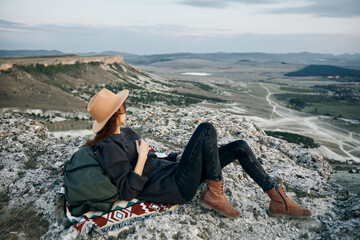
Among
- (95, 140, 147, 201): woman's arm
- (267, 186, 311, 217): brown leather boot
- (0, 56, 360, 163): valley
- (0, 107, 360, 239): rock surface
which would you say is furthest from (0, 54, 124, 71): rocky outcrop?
(267, 186, 311, 217): brown leather boot

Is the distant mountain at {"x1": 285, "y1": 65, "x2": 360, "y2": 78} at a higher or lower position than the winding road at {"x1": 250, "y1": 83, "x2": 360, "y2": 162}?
higher

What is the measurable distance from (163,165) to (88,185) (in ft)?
3.51

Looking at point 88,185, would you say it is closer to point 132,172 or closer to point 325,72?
point 132,172

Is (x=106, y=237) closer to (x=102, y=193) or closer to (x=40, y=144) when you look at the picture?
(x=102, y=193)

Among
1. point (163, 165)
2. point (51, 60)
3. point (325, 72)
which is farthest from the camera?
point (325, 72)

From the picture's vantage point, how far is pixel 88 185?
3.21m

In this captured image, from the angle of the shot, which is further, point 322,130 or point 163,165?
point 322,130

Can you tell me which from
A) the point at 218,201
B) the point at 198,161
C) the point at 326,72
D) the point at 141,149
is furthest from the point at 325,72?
the point at 141,149

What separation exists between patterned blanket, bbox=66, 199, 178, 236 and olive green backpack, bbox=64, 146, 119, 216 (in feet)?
0.35

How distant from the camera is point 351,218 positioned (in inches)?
157

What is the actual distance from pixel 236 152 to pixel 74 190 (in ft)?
7.74

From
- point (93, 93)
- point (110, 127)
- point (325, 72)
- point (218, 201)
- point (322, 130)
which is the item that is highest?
point (325, 72)

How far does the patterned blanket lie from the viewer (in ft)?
11.0

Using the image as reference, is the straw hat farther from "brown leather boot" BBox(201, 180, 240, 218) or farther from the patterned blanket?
"brown leather boot" BBox(201, 180, 240, 218)
